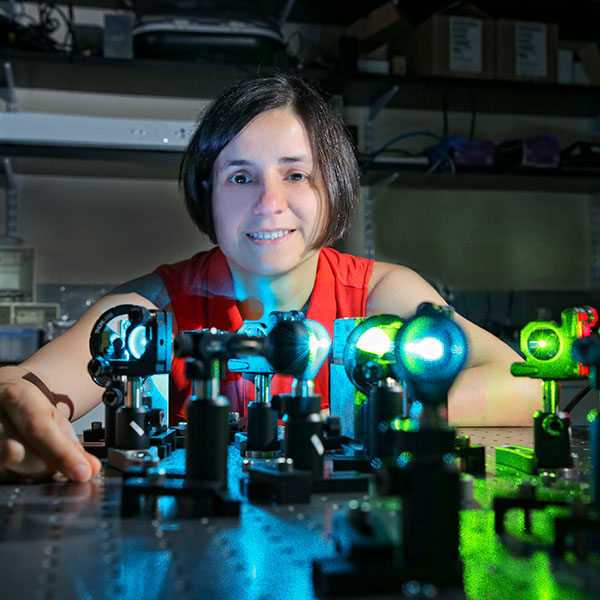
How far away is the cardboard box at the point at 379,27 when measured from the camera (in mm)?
2691

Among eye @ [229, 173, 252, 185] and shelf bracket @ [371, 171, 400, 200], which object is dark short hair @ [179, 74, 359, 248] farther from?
shelf bracket @ [371, 171, 400, 200]

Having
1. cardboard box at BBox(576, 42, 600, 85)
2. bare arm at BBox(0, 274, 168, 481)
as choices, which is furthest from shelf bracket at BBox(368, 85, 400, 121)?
bare arm at BBox(0, 274, 168, 481)

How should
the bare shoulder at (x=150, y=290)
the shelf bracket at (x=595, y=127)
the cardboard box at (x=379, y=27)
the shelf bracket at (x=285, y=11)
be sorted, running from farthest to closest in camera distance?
the shelf bracket at (x=595, y=127) → the shelf bracket at (x=285, y=11) → the cardboard box at (x=379, y=27) → the bare shoulder at (x=150, y=290)

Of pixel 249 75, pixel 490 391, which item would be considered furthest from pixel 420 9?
pixel 490 391

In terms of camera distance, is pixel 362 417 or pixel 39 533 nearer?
pixel 39 533

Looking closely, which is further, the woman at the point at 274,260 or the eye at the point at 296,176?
the eye at the point at 296,176

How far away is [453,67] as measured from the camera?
2797 mm

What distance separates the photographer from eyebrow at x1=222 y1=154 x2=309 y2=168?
1471 mm

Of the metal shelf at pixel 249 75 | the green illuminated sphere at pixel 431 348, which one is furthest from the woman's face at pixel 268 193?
the metal shelf at pixel 249 75

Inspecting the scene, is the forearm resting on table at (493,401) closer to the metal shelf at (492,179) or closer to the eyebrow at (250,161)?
the eyebrow at (250,161)

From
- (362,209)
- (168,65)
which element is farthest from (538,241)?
(168,65)

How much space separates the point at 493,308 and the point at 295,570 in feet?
9.41

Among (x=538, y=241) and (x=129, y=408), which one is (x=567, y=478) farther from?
(x=538, y=241)

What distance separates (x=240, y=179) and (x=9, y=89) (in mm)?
1679
